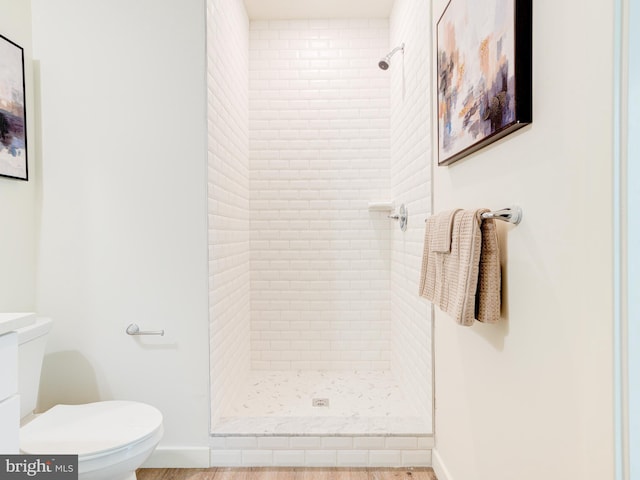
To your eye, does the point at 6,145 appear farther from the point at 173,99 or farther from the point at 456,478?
the point at 456,478

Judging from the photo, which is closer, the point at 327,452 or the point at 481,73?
the point at 481,73

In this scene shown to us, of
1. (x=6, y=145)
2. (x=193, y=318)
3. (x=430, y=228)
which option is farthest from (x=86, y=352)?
(x=430, y=228)

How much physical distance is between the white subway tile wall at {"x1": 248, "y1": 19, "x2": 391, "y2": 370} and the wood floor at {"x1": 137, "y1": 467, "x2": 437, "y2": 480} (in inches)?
39.2

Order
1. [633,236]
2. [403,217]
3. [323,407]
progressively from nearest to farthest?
1. [633,236]
2. [323,407]
3. [403,217]

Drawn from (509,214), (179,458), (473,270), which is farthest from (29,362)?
(509,214)

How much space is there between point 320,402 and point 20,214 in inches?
73.3

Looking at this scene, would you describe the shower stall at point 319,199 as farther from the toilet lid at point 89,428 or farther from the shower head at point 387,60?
the toilet lid at point 89,428

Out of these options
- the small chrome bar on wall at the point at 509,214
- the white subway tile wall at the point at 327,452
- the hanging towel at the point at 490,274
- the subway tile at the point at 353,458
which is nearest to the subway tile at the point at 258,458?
the white subway tile wall at the point at 327,452

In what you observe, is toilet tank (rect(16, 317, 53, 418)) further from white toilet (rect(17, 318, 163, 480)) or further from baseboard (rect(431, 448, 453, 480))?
baseboard (rect(431, 448, 453, 480))

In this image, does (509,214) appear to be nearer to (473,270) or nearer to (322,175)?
(473,270)

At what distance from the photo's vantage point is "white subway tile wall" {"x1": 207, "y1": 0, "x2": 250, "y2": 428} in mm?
2062

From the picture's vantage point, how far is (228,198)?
2367 mm

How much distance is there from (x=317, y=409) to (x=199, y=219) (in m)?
1.25

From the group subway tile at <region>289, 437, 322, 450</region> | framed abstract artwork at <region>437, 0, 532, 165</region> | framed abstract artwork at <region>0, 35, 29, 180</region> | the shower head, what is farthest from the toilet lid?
the shower head
